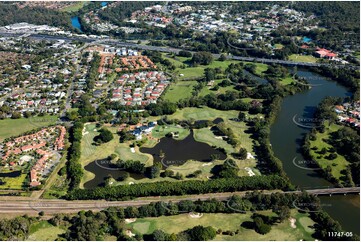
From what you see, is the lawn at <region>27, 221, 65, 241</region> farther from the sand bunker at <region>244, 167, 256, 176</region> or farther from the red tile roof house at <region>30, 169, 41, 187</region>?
the sand bunker at <region>244, 167, 256, 176</region>

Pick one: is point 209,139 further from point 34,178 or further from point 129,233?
Answer: point 34,178

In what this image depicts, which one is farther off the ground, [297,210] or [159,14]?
[159,14]

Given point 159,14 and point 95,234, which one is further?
point 159,14

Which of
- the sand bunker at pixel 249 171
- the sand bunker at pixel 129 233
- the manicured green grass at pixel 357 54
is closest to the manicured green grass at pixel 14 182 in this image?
the sand bunker at pixel 129 233

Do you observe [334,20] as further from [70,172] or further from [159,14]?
[70,172]

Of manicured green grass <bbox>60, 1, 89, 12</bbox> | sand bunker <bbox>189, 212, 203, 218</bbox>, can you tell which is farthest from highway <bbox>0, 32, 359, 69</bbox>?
sand bunker <bbox>189, 212, 203, 218</bbox>

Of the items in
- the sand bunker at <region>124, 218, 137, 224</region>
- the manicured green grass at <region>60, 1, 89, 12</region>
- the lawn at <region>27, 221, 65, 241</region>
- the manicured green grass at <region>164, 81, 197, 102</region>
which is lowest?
the lawn at <region>27, 221, 65, 241</region>

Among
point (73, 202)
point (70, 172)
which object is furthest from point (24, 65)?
point (73, 202)
